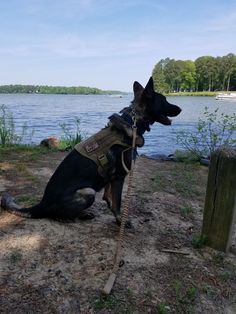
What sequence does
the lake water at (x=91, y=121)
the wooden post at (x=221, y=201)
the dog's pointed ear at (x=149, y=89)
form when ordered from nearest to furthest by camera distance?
1. the wooden post at (x=221, y=201)
2. the dog's pointed ear at (x=149, y=89)
3. the lake water at (x=91, y=121)

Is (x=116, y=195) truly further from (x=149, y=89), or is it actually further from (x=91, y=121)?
(x=91, y=121)

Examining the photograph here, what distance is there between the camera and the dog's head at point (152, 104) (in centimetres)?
387

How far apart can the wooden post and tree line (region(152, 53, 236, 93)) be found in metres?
95.1

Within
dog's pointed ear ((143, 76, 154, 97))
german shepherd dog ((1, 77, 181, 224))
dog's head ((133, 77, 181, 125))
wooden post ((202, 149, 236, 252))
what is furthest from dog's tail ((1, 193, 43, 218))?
wooden post ((202, 149, 236, 252))

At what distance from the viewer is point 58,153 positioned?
891cm

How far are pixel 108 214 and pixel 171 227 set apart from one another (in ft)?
2.74

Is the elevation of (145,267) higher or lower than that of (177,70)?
lower

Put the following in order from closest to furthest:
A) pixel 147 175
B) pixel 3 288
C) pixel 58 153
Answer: pixel 3 288 → pixel 147 175 → pixel 58 153

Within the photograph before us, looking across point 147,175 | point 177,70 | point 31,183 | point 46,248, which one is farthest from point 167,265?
point 177,70

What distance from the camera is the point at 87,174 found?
12.8ft

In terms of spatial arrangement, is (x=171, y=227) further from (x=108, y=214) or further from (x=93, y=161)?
(x=93, y=161)

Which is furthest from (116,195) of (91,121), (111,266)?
(91,121)

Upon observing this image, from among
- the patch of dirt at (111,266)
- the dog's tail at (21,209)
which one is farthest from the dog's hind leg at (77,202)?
the dog's tail at (21,209)

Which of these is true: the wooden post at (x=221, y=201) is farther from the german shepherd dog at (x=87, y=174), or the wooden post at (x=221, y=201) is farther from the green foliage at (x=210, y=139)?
the green foliage at (x=210, y=139)
